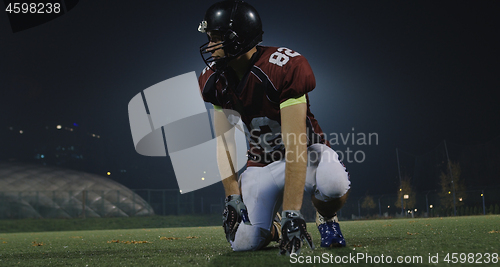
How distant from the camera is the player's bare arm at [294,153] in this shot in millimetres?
3055

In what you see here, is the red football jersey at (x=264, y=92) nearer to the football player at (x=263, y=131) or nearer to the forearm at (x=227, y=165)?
the football player at (x=263, y=131)

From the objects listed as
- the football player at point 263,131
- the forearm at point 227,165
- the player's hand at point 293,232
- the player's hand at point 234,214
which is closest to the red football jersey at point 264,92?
the football player at point 263,131

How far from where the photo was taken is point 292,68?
3297mm

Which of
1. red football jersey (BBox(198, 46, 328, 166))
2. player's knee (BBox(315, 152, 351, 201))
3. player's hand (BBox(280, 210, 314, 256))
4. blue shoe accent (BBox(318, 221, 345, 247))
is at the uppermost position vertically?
red football jersey (BBox(198, 46, 328, 166))

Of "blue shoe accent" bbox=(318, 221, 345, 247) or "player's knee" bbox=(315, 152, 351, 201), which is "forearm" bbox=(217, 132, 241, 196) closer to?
"player's knee" bbox=(315, 152, 351, 201)

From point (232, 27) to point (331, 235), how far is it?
6.83ft

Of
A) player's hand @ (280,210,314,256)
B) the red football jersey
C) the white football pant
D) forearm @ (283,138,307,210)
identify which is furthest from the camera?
the white football pant

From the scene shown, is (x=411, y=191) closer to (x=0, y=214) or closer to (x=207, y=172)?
(x=207, y=172)

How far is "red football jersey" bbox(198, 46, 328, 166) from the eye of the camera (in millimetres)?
3279

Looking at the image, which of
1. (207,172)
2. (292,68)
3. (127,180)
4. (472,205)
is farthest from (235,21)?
(127,180)

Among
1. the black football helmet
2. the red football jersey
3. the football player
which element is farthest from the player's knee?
the black football helmet

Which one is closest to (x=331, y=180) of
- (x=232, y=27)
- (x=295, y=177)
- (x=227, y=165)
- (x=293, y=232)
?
(x=295, y=177)

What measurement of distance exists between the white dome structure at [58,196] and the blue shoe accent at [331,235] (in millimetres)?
33090

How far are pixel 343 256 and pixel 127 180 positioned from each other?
72232 mm
